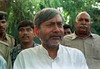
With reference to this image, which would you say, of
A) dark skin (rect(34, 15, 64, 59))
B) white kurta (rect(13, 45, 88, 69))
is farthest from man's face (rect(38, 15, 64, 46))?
white kurta (rect(13, 45, 88, 69))

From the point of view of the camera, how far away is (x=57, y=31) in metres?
3.04

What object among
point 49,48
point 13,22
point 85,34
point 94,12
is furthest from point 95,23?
point 49,48

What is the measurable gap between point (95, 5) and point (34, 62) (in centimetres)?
1051

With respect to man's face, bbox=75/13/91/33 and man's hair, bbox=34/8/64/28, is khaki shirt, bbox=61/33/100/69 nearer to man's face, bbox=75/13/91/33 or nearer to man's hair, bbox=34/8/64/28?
man's face, bbox=75/13/91/33

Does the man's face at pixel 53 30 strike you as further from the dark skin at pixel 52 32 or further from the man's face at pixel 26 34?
the man's face at pixel 26 34

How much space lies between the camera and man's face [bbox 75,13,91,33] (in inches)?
197

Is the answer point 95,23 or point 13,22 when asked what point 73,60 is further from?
point 95,23

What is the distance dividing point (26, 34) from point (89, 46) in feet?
3.44

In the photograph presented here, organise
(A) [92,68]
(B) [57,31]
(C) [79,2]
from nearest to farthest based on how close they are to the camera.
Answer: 1. (B) [57,31]
2. (A) [92,68]
3. (C) [79,2]

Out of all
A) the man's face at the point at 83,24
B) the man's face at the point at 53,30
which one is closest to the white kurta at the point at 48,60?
the man's face at the point at 53,30

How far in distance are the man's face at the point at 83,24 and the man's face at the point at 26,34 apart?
0.77 metres

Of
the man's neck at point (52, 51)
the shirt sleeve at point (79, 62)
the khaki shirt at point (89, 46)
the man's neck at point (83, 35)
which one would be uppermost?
the man's neck at point (52, 51)

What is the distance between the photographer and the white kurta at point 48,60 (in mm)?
3084

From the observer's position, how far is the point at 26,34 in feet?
16.3
